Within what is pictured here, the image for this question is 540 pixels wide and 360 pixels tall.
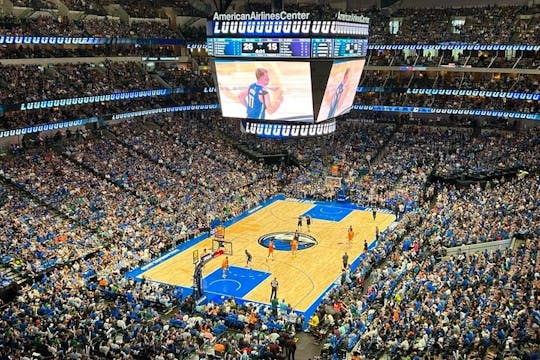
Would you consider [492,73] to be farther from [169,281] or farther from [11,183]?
[11,183]

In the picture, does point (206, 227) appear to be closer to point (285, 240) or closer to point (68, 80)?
point (285, 240)

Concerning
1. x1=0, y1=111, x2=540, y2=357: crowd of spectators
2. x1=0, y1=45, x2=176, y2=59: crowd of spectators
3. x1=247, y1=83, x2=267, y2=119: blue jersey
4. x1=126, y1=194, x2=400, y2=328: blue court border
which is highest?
x1=0, y1=45, x2=176, y2=59: crowd of spectators

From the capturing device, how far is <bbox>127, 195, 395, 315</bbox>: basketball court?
2738cm

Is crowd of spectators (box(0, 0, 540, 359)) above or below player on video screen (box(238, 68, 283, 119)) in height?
below

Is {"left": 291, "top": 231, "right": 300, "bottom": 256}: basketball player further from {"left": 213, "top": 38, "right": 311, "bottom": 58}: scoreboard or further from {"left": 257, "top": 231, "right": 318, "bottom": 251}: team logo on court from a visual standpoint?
{"left": 213, "top": 38, "right": 311, "bottom": 58}: scoreboard

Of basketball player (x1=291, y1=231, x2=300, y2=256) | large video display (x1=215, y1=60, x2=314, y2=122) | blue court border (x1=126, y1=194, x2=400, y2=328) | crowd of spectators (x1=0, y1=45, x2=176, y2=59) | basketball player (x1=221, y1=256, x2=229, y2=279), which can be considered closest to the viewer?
blue court border (x1=126, y1=194, x2=400, y2=328)

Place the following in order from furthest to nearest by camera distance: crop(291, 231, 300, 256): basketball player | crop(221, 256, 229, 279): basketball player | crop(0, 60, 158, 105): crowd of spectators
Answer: crop(0, 60, 158, 105): crowd of spectators
crop(291, 231, 300, 256): basketball player
crop(221, 256, 229, 279): basketball player

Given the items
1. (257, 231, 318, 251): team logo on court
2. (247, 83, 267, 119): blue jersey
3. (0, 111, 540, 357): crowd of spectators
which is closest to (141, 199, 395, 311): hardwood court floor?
(257, 231, 318, 251): team logo on court

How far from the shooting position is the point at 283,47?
3222 cm

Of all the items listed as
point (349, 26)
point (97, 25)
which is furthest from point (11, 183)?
point (349, 26)

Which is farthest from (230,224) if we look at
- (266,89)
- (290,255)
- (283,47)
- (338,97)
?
(283,47)

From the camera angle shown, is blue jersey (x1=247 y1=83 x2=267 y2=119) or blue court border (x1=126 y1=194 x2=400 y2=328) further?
blue jersey (x1=247 y1=83 x2=267 y2=119)

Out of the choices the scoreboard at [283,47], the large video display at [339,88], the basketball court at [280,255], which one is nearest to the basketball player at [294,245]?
the basketball court at [280,255]

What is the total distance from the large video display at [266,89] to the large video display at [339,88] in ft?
4.01
